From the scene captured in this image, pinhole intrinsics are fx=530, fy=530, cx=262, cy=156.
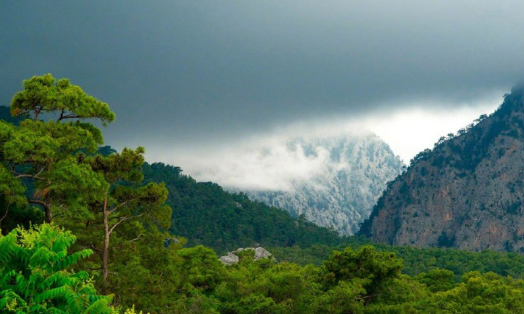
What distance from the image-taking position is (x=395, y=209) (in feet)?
599

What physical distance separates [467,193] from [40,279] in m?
170

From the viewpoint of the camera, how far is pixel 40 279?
9875mm

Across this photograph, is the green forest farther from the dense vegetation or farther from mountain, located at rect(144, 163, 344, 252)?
mountain, located at rect(144, 163, 344, 252)

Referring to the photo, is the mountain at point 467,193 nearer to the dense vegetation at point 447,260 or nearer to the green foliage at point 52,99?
the dense vegetation at point 447,260

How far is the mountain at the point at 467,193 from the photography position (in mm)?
151625

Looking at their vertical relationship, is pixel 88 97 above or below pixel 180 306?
above

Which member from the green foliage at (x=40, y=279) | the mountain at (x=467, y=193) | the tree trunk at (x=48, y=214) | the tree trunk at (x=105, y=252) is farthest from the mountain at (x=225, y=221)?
the green foliage at (x=40, y=279)

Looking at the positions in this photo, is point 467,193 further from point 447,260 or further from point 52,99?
point 52,99

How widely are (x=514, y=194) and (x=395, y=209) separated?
4098cm

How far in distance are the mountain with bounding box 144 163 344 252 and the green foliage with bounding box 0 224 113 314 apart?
4654 inches

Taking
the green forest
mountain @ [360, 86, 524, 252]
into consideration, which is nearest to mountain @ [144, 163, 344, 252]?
mountain @ [360, 86, 524, 252]

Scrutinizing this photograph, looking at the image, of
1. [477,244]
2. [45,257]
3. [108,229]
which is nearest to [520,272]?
[477,244]

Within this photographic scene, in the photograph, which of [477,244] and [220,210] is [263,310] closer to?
[220,210]

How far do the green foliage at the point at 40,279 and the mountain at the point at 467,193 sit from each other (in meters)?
154
